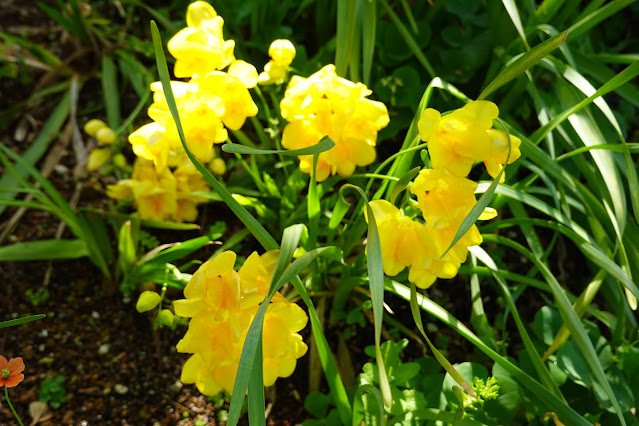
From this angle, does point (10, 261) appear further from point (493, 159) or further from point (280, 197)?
point (493, 159)

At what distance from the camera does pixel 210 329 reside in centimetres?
92

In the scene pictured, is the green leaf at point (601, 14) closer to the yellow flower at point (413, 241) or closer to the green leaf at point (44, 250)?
the yellow flower at point (413, 241)

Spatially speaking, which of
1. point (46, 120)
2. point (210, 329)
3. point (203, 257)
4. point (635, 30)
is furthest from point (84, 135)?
point (635, 30)

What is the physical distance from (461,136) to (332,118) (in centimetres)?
27

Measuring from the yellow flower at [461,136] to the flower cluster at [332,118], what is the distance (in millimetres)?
209

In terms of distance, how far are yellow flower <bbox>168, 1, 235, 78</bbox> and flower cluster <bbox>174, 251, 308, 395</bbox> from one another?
398 mm

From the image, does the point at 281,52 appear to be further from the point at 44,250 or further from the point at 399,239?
the point at 44,250

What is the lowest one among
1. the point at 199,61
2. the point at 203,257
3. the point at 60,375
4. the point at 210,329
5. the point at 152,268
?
the point at 60,375

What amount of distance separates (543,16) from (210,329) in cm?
110

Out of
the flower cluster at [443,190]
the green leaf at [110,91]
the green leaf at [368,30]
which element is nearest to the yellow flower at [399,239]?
the flower cluster at [443,190]

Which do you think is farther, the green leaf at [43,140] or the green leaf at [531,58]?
the green leaf at [43,140]

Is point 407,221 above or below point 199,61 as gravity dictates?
below

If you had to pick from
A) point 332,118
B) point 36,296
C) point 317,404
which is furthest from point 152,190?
point 317,404

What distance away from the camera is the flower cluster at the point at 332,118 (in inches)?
42.3
